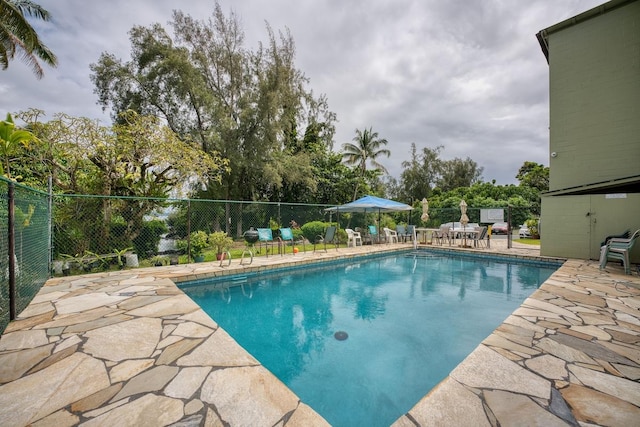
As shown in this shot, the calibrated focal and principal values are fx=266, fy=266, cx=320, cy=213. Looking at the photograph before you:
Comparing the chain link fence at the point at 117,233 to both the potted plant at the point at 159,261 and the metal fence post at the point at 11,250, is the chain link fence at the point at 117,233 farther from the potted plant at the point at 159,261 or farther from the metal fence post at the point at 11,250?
the metal fence post at the point at 11,250

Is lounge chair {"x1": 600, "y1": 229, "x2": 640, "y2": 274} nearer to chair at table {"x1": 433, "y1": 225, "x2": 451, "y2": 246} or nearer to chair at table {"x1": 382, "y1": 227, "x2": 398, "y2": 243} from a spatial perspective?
chair at table {"x1": 433, "y1": 225, "x2": 451, "y2": 246}

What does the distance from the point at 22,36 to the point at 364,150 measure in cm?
1709

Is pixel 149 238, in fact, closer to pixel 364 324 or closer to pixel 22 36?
pixel 364 324

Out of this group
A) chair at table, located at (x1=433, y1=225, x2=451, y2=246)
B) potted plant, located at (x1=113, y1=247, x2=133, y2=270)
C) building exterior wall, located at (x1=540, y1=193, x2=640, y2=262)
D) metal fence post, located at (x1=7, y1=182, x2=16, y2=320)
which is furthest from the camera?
chair at table, located at (x1=433, y1=225, x2=451, y2=246)

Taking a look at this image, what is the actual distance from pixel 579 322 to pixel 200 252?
24.2ft

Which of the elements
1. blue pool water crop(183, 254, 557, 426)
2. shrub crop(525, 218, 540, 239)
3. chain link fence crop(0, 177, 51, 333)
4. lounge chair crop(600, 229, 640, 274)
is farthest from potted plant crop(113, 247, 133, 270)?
shrub crop(525, 218, 540, 239)

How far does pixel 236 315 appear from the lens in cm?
421

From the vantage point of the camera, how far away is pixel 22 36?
792cm

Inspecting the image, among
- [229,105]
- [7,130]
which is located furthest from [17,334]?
[229,105]

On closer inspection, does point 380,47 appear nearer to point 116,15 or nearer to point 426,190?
point 116,15

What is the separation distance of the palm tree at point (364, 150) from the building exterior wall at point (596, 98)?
41.1ft

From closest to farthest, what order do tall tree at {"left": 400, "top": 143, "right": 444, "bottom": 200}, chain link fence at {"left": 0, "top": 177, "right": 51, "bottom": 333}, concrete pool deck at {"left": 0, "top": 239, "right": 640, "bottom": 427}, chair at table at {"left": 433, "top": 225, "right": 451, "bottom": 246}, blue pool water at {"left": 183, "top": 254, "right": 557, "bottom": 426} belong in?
concrete pool deck at {"left": 0, "top": 239, "right": 640, "bottom": 427}
blue pool water at {"left": 183, "top": 254, "right": 557, "bottom": 426}
chain link fence at {"left": 0, "top": 177, "right": 51, "bottom": 333}
chair at table at {"left": 433, "top": 225, "right": 451, "bottom": 246}
tall tree at {"left": 400, "top": 143, "right": 444, "bottom": 200}

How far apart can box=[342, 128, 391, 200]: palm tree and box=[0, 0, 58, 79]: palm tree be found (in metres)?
15.7

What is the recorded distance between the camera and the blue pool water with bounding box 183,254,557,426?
8.07 feet
